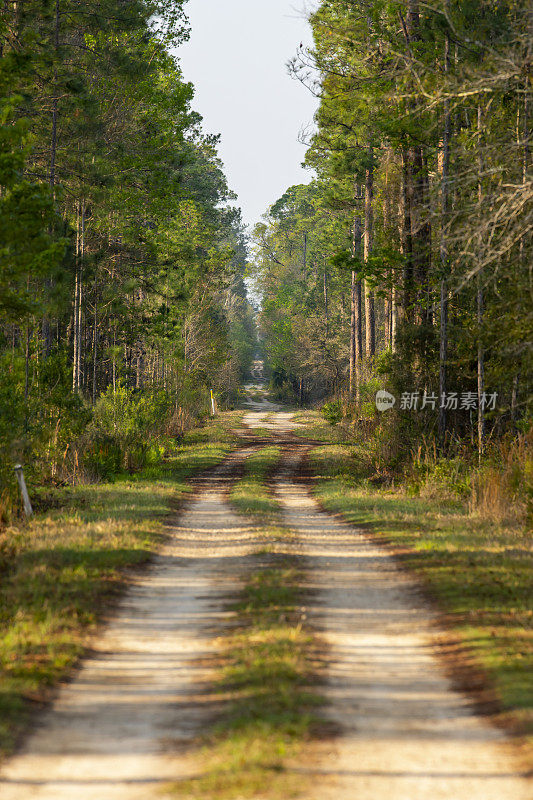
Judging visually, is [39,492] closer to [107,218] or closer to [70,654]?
[70,654]

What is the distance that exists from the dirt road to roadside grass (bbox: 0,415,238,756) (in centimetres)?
23

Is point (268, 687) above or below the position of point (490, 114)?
below

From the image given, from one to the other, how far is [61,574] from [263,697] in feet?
14.4

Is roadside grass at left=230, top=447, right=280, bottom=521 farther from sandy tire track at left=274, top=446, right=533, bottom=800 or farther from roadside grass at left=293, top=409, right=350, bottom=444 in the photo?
sandy tire track at left=274, top=446, right=533, bottom=800

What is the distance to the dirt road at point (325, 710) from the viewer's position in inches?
189

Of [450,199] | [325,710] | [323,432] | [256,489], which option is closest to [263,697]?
[325,710]

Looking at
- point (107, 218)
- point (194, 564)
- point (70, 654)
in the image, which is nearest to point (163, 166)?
point (107, 218)

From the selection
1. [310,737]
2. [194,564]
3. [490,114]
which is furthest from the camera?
[490,114]

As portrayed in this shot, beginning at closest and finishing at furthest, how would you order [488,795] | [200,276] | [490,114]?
[488,795]
[490,114]
[200,276]

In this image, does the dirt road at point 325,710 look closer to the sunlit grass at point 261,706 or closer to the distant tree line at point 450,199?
the sunlit grass at point 261,706

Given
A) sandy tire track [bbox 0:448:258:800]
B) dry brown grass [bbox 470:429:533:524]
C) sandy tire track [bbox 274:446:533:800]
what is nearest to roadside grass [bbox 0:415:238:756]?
sandy tire track [bbox 0:448:258:800]

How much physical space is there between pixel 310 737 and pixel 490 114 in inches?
618

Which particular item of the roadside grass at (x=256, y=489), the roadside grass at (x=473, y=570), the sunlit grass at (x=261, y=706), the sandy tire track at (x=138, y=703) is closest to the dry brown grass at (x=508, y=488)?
the roadside grass at (x=473, y=570)

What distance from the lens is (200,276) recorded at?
151 ft
